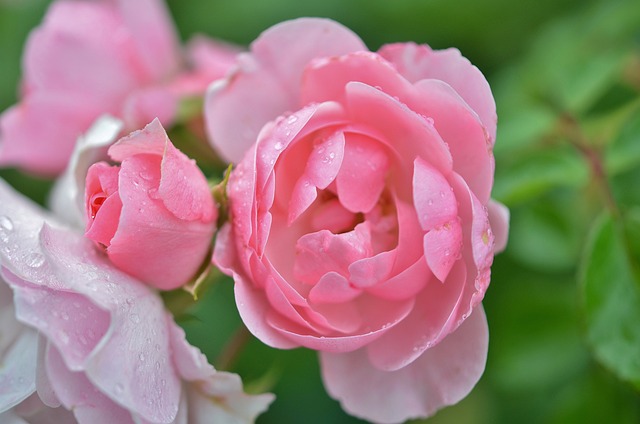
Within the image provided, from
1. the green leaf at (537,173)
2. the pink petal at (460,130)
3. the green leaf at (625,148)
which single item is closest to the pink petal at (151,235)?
the pink petal at (460,130)

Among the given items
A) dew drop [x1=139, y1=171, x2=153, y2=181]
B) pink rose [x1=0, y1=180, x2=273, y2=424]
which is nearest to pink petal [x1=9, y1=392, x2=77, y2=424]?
pink rose [x1=0, y1=180, x2=273, y2=424]

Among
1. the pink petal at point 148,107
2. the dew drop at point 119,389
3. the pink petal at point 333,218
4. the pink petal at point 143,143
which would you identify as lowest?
the pink petal at point 148,107

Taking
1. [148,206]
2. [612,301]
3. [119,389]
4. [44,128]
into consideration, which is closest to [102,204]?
[148,206]

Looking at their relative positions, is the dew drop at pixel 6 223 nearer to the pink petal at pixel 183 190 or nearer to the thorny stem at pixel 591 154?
the pink petal at pixel 183 190

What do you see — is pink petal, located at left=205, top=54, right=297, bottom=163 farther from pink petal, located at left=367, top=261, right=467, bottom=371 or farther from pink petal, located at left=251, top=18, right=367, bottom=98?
pink petal, located at left=367, top=261, right=467, bottom=371

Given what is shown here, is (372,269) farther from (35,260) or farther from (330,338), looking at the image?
(35,260)

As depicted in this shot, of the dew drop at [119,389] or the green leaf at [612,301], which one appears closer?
the dew drop at [119,389]
